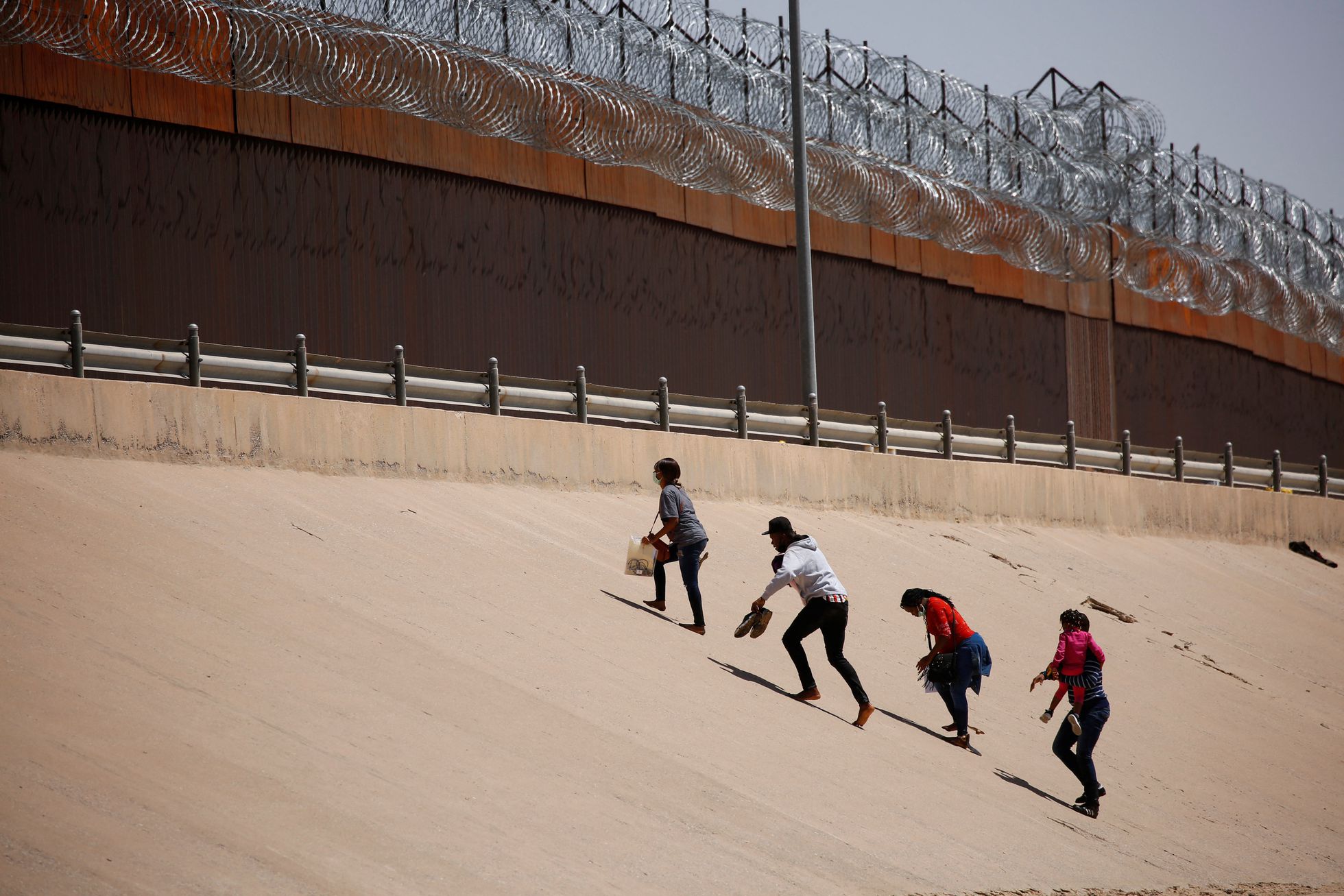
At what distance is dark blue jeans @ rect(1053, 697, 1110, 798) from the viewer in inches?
453

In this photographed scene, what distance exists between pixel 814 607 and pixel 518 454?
20.1 ft

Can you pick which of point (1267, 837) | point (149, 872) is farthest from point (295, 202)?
point (149, 872)

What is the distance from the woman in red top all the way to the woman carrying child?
1.74 feet

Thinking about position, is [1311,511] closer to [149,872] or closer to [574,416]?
[574,416]

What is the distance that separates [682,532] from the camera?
12711 millimetres

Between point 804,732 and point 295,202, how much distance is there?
12059 millimetres

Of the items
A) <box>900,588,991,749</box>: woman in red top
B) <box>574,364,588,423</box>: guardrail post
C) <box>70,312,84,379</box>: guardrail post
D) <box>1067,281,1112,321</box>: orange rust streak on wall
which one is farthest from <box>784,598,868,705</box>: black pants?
<box>1067,281,1112,321</box>: orange rust streak on wall

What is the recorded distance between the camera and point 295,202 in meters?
20.7

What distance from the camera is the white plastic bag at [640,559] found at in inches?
523

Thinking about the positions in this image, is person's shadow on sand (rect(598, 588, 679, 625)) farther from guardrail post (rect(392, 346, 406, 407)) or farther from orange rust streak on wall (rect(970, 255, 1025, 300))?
orange rust streak on wall (rect(970, 255, 1025, 300))

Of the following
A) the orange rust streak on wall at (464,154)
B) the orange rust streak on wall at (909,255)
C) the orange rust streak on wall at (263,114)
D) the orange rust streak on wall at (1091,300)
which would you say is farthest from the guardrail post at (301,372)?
the orange rust streak on wall at (1091,300)

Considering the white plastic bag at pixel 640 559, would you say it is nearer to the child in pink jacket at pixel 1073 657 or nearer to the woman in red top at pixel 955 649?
the woman in red top at pixel 955 649

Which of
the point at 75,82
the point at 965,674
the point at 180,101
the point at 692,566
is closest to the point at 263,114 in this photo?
the point at 180,101

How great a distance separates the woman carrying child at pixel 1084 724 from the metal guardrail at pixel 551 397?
7.98 metres
